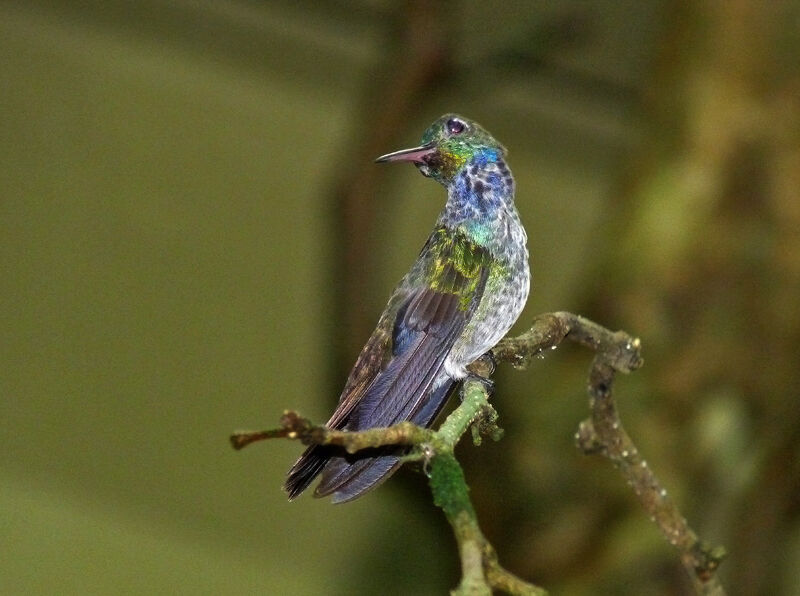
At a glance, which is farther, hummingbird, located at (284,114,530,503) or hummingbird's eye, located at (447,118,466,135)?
hummingbird's eye, located at (447,118,466,135)

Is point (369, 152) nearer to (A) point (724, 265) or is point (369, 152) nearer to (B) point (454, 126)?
(A) point (724, 265)

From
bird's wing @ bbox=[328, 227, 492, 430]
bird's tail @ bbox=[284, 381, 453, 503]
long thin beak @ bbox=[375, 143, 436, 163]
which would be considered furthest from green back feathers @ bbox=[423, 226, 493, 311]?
bird's tail @ bbox=[284, 381, 453, 503]

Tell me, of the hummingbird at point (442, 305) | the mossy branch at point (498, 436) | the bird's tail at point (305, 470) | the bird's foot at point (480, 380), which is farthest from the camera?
the bird's foot at point (480, 380)

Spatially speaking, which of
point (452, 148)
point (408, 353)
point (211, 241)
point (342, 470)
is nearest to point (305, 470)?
point (342, 470)

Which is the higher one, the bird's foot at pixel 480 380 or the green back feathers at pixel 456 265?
the green back feathers at pixel 456 265

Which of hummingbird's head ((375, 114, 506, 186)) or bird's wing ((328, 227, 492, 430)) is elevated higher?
hummingbird's head ((375, 114, 506, 186))

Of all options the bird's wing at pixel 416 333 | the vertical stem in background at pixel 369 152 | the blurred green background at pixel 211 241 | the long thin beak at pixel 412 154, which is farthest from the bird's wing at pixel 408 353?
the blurred green background at pixel 211 241

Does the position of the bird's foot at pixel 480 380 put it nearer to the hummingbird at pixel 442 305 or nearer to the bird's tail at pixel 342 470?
the hummingbird at pixel 442 305

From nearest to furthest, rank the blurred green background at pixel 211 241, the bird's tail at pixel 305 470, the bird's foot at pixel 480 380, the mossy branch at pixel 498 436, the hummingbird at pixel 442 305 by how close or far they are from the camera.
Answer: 1. the mossy branch at pixel 498 436
2. the bird's tail at pixel 305 470
3. the hummingbird at pixel 442 305
4. the bird's foot at pixel 480 380
5. the blurred green background at pixel 211 241

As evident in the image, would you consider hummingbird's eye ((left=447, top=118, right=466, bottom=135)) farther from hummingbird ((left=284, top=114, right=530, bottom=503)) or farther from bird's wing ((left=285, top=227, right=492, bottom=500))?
bird's wing ((left=285, top=227, right=492, bottom=500))
